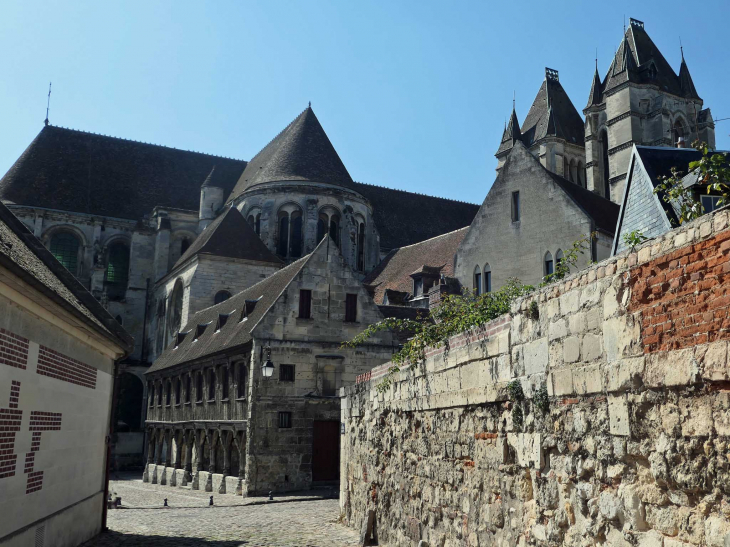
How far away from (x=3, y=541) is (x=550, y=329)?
6.10m

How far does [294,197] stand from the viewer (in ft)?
138

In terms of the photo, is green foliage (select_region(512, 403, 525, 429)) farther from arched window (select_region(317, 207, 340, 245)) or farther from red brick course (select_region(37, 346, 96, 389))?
arched window (select_region(317, 207, 340, 245))

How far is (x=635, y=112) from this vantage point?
44.7m

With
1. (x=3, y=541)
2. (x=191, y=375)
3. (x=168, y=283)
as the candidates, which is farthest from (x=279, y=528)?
(x=168, y=283)

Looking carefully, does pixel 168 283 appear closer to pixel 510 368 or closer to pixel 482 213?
pixel 482 213

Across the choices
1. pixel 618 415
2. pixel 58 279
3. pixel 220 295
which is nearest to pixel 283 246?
pixel 220 295

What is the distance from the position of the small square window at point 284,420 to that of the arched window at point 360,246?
76.1 ft

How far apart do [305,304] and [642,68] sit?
1292 inches

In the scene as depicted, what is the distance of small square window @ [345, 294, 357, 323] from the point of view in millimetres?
23406

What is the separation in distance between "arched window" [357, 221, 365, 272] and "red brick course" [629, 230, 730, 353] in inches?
1560

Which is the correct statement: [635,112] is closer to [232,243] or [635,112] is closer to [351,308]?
[232,243]

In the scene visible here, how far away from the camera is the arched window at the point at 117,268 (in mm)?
46000

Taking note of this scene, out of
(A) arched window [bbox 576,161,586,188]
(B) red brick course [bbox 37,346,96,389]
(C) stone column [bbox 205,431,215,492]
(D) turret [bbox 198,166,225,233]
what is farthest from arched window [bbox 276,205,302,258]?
(B) red brick course [bbox 37,346,96,389]

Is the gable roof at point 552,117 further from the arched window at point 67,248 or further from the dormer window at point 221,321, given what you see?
the dormer window at point 221,321
